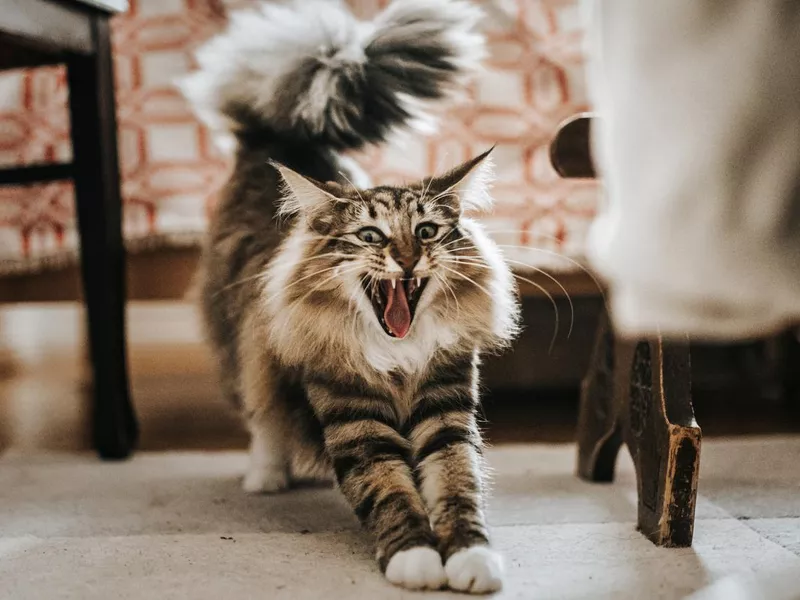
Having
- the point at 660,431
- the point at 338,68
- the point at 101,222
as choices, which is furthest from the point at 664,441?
the point at 101,222

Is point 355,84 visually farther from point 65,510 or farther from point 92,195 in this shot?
point 65,510

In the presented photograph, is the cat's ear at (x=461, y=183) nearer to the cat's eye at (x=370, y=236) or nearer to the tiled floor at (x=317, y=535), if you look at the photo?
the cat's eye at (x=370, y=236)

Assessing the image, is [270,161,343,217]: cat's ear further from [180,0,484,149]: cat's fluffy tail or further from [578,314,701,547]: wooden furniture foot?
[578,314,701,547]: wooden furniture foot

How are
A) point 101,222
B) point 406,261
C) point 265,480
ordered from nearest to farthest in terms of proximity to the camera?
point 406,261 → point 265,480 → point 101,222

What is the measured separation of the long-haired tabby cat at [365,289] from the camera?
2.79 feet

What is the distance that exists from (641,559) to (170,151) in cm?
150

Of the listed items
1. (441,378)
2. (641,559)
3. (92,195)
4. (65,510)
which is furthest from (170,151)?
(641,559)

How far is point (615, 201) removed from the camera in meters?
0.44

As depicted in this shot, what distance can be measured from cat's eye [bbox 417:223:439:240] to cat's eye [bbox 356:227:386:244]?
46 millimetres

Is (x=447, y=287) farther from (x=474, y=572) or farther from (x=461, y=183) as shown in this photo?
(x=474, y=572)

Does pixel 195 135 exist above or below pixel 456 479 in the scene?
above

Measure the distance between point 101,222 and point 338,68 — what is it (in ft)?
1.77

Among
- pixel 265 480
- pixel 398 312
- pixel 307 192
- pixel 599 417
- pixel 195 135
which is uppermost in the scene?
pixel 195 135

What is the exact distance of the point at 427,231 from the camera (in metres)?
0.89
